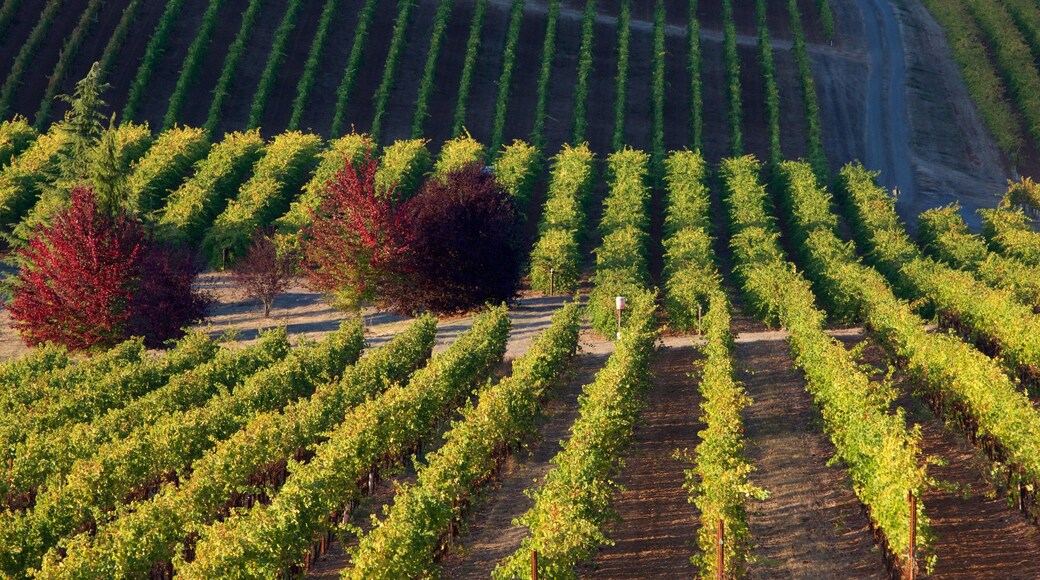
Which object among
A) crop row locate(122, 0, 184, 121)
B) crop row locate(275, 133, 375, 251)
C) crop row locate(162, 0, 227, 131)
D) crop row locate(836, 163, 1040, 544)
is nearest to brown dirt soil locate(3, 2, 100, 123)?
crop row locate(122, 0, 184, 121)

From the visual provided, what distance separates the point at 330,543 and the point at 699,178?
39629 millimetres

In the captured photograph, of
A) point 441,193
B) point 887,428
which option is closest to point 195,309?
point 441,193

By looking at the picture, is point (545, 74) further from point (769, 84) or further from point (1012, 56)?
point (1012, 56)

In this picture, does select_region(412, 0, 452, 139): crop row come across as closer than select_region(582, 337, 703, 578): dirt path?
No

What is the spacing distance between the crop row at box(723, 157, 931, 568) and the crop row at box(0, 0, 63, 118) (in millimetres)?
42886

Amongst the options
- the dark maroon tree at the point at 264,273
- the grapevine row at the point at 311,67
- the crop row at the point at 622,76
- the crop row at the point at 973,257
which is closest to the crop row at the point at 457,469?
the dark maroon tree at the point at 264,273

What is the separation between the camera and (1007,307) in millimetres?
39250

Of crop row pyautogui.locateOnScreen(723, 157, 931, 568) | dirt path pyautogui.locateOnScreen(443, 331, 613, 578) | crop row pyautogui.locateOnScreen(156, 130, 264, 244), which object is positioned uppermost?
crop row pyautogui.locateOnScreen(156, 130, 264, 244)

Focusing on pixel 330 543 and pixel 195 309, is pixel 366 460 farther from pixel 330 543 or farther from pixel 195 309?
pixel 195 309

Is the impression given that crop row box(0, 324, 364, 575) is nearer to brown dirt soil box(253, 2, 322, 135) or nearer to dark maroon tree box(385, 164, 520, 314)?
dark maroon tree box(385, 164, 520, 314)

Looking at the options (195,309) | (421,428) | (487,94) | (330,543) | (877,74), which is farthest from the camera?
(877,74)

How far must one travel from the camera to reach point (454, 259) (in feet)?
154

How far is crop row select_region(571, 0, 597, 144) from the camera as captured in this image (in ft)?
237

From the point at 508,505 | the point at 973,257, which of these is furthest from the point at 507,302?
the point at 508,505
